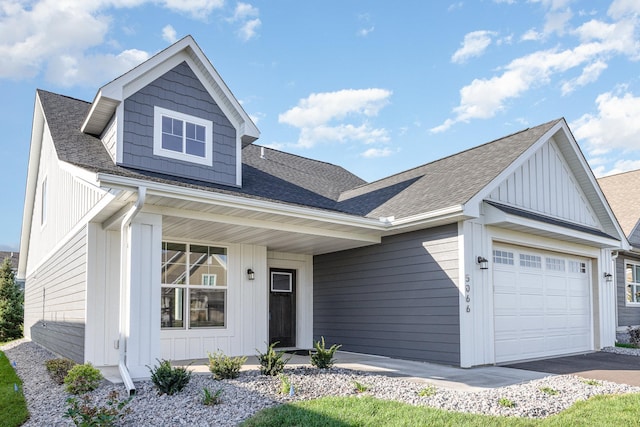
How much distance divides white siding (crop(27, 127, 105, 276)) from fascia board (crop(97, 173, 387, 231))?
4.26 ft

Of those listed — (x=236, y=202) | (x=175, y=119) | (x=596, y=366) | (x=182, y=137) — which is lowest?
(x=596, y=366)

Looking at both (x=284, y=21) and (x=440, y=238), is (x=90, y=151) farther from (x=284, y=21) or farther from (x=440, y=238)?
(x=440, y=238)

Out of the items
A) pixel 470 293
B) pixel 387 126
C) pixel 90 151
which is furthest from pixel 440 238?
pixel 387 126

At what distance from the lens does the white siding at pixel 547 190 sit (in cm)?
→ 1012

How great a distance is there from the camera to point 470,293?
8695 millimetres

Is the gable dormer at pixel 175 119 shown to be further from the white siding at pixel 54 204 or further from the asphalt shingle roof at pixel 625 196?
the asphalt shingle roof at pixel 625 196

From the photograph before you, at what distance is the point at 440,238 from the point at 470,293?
116 cm

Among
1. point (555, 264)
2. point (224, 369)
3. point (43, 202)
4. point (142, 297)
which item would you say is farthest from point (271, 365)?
point (43, 202)

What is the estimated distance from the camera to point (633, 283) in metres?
15.8

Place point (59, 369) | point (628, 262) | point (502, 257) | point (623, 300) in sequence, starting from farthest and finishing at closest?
point (628, 262)
point (623, 300)
point (502, 257)
point (59, 369)

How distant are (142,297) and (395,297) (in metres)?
5.19

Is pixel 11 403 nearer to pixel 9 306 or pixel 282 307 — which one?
pixel 282 307

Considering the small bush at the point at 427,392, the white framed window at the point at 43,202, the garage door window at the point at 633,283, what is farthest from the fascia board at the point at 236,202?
the garage door window at the point at 633,283

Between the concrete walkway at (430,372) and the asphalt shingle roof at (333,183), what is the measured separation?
2.84 m
